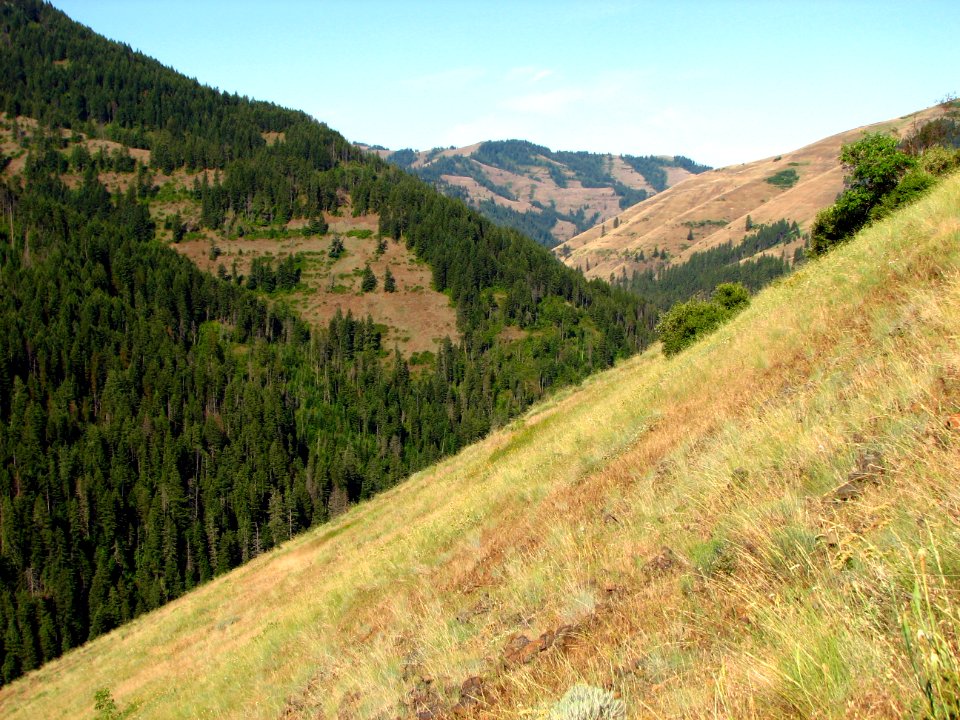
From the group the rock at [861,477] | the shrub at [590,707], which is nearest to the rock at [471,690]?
the shrub at [590,707]

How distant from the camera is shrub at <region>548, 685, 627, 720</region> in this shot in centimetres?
404

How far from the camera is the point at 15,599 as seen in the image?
338ft

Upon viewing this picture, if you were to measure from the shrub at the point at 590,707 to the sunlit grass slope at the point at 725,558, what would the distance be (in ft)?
0.44

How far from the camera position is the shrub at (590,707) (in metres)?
4.04

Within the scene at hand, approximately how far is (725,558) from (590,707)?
85.8 inches

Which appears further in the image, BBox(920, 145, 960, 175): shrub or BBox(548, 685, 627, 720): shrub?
BBox(920, 145, 960, 175): shrub

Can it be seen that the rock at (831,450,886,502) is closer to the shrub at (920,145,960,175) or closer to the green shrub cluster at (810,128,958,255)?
the green shrub cluster at (810,128,958,255)

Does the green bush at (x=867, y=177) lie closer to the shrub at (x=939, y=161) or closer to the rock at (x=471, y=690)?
the shrub at (x=939, y=161)

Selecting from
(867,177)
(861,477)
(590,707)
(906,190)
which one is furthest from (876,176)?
(590,707)

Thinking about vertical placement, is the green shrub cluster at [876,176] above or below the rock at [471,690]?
above

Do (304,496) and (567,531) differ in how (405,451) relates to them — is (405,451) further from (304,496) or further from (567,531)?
(567,531)

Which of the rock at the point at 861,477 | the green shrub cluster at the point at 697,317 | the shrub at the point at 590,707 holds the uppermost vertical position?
the rock at the point at 861,477

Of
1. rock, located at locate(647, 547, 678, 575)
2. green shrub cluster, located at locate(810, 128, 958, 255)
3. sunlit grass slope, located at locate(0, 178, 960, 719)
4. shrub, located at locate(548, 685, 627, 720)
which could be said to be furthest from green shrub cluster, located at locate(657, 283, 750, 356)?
shrub, located at locate(548, 685, 627, 720)

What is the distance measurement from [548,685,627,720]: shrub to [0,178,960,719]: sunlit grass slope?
13cm
